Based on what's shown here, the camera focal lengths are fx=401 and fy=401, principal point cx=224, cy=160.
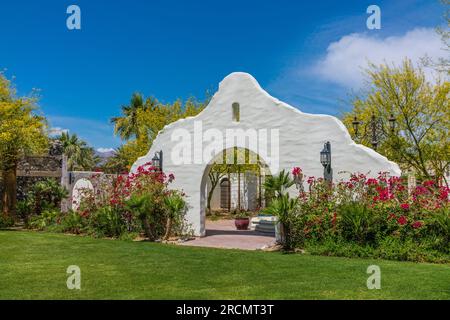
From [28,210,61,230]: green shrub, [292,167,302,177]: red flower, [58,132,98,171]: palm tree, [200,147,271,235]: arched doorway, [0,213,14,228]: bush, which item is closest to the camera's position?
[292,167,302,177]: red flower

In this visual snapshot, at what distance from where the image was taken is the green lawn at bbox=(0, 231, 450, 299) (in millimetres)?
5883

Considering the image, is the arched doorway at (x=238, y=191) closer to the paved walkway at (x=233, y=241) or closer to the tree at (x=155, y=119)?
the tree at (x=155, y=119)

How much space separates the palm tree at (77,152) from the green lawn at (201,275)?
36415 millimetres

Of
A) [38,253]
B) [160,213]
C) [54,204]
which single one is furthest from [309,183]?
[54,204]

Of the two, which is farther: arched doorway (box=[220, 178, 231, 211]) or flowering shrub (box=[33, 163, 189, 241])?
arched doorway (box=[220, 178, 231, 211])

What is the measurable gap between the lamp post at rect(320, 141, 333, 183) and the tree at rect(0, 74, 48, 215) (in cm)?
1145

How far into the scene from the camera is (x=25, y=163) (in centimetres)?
1988

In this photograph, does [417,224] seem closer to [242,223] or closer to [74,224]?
[242,223]

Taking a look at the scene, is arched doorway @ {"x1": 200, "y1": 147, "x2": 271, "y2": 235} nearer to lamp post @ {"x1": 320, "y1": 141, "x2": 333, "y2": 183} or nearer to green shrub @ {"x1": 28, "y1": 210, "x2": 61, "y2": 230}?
green shrub @ {"x1": 28, "y1": 210, "x2": 61, "y2": 230}

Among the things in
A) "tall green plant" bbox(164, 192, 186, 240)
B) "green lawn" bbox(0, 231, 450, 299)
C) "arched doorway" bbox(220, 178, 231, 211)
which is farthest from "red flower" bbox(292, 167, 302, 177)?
"arched doorway" bbox(220, 178, 231, 211)

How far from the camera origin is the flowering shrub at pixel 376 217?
884 centimetres

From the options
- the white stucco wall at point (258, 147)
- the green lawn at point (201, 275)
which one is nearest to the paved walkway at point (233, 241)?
the white stucco wall at point (258, 147)

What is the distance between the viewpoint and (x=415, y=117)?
17812mm
